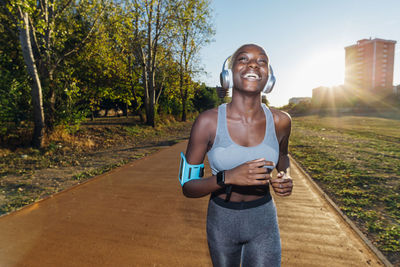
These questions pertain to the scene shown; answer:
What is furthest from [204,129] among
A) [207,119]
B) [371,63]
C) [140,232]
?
[371,63]

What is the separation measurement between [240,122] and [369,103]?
207 ft

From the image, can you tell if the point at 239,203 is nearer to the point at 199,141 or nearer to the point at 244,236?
the point at 244,236

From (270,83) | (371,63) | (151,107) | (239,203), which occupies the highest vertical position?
(371,63)

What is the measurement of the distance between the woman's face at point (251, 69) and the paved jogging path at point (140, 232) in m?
2.32

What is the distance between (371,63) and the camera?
3824 inches

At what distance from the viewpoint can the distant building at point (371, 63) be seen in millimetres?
95750

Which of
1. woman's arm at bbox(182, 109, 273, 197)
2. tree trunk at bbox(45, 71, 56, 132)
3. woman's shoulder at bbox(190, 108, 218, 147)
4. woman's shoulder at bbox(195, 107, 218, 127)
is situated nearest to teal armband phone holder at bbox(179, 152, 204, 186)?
woman's arm at bbox(182, 109, 273, 197)

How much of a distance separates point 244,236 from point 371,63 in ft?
394

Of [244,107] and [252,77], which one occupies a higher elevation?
[252,77]

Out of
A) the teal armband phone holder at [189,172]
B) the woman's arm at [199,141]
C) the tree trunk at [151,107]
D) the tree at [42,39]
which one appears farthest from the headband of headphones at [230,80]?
the tree trunk at [151,107]

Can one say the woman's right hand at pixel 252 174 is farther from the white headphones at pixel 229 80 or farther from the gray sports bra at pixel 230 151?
the white headphones at pixel 229 80

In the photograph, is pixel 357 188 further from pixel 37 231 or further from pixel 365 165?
pixel 37 231

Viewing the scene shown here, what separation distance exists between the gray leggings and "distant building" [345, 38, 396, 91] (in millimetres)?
106085

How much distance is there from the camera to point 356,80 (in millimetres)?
108375
